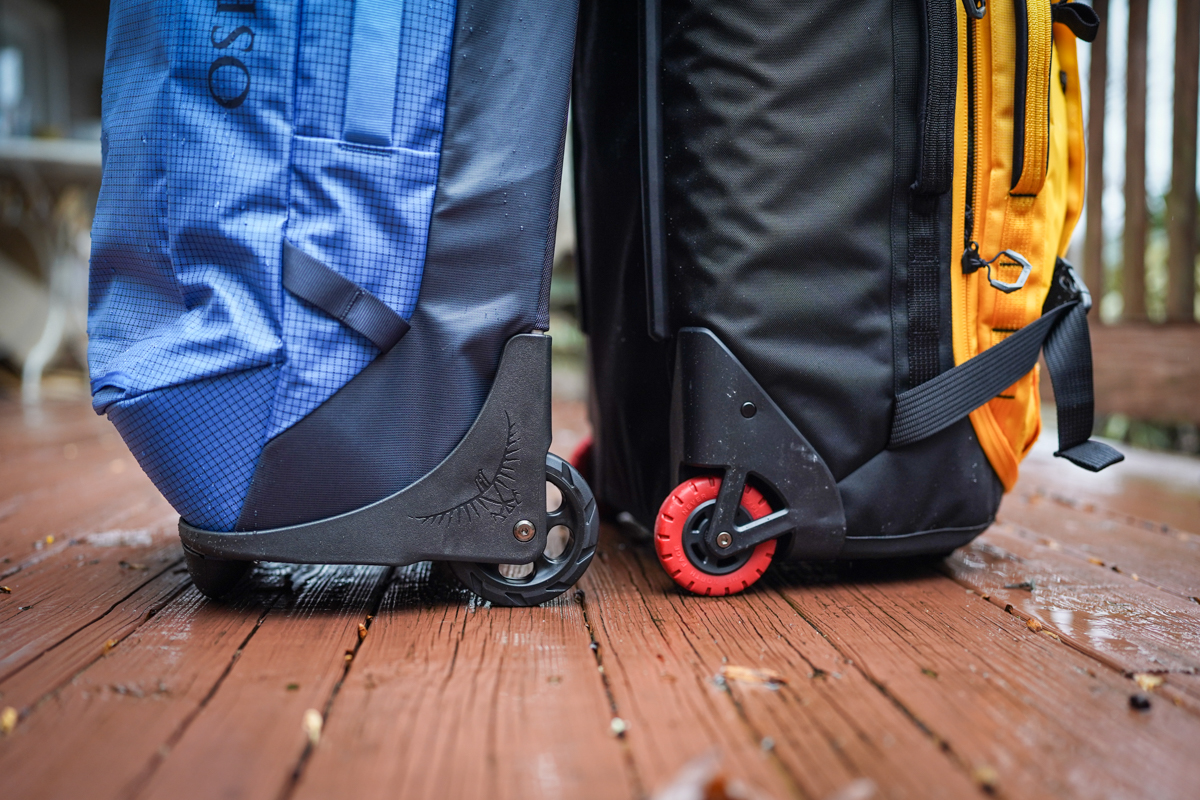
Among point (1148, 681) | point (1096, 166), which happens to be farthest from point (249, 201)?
point (1096, 166)

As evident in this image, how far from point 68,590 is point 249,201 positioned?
0.56 m

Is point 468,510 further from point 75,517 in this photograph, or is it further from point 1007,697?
point 75,517

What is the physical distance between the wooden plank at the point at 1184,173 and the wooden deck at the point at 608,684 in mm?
1372

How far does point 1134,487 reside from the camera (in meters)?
1.80

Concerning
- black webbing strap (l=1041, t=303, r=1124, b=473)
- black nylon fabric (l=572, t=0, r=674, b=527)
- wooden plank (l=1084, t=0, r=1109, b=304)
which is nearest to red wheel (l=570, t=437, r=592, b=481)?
black nylon fabric (l=572, t=0, r=674, b=527)

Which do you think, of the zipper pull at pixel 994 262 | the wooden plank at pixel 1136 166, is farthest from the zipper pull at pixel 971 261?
the wooden plank at pixel 1136 166

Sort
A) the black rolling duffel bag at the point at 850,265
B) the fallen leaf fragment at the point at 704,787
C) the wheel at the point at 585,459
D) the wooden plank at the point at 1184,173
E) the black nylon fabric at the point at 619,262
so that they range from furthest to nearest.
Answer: the wooden plank at the point at 1184,173
the wheel at the point at 585,459
the black nylon fabric at the point at 619,262
the black rolling duffel bag at the point at 850,265
the fallen leaf fragment at the point at 704,787

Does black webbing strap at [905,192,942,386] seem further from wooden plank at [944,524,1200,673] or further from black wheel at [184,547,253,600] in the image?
black wheel at [184,547,253,600]

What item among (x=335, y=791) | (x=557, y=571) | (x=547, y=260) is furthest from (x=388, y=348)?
(x=335, y=791)

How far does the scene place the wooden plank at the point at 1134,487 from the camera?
4.95 feet

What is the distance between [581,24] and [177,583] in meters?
0.95

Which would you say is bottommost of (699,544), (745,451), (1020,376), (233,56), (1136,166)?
(699,544)

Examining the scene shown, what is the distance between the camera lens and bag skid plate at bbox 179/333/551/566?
0.83m

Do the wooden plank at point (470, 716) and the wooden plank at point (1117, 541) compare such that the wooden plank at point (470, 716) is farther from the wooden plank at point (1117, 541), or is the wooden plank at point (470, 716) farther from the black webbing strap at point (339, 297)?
the wooden plank at point (1117, 541)
